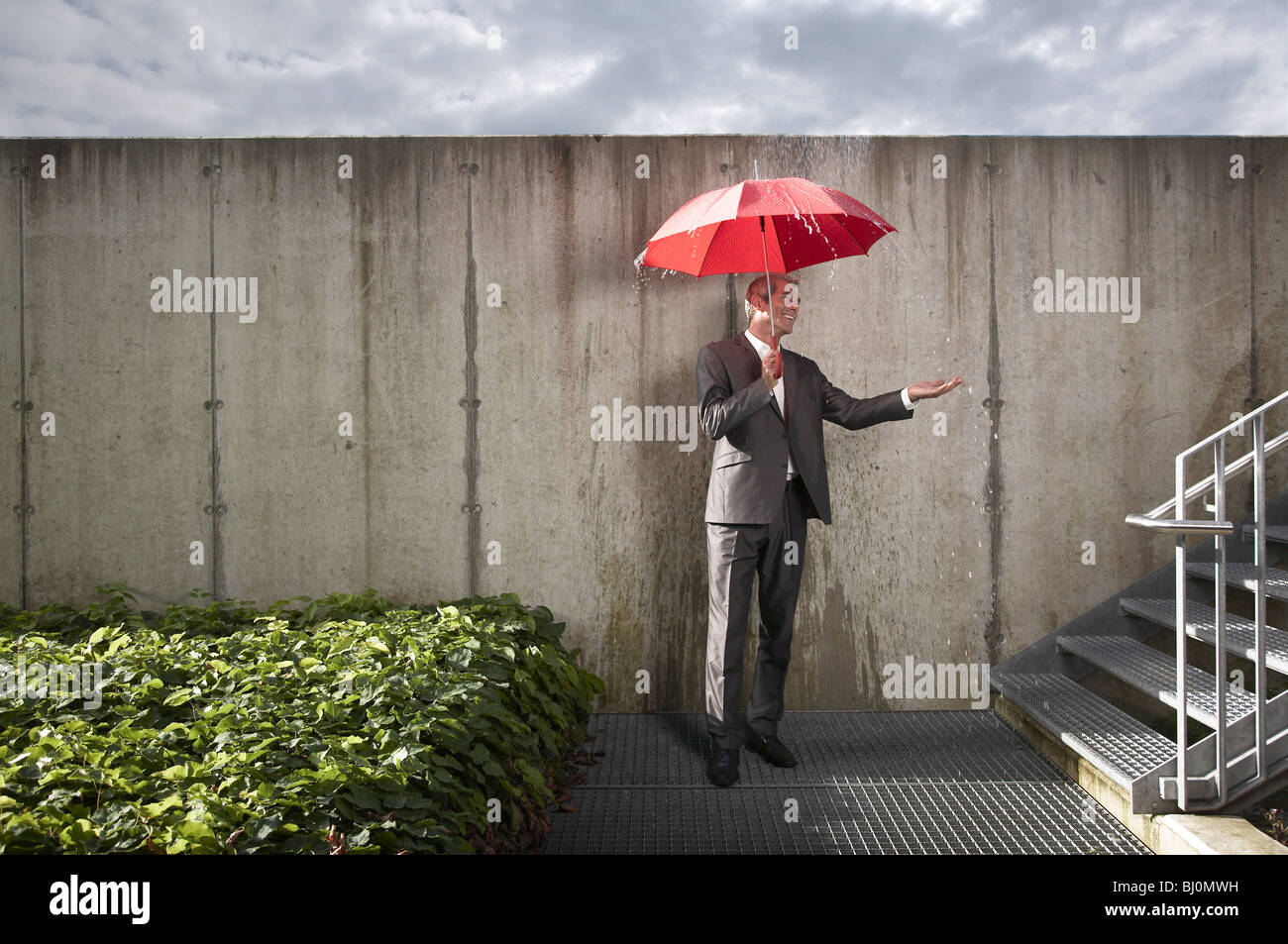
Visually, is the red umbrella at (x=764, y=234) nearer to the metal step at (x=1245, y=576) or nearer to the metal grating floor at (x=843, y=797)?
the metal grating floor at (x=843, y=797)

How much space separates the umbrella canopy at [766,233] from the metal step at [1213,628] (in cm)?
217

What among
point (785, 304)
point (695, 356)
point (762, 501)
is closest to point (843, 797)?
point (762, 501)

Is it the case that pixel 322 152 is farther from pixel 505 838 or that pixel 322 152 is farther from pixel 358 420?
pixel 505 838

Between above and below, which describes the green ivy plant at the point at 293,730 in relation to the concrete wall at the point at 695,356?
below

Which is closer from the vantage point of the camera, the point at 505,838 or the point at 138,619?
the point at 505,838

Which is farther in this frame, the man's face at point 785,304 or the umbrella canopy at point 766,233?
the man's face at point 785,304

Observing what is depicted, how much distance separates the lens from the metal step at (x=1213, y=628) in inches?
136

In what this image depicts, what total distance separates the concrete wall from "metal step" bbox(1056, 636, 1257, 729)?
294mm

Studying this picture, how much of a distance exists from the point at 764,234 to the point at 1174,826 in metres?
2.76

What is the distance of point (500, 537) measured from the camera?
15.9 feet

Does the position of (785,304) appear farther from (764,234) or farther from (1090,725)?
(1090,725)

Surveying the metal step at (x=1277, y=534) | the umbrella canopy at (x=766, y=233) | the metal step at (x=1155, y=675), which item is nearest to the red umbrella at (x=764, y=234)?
the umbrella canopy at (x=766, y=233)
